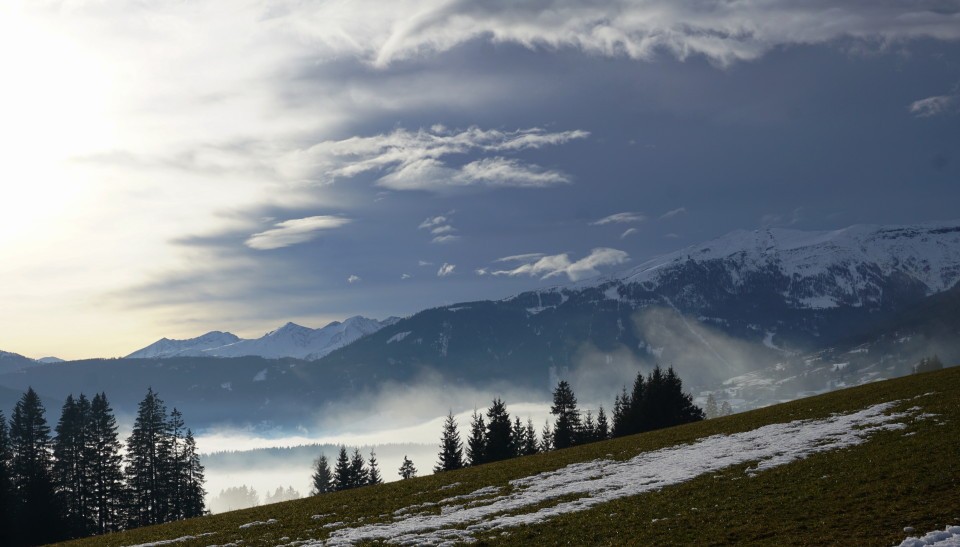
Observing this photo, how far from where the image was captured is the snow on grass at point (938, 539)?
71.3ft

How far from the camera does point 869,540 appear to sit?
76.0 feet

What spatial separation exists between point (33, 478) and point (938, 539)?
78572mm

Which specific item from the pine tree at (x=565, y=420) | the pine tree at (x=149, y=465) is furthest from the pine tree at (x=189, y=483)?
the pine tree at (x=565, y=420)

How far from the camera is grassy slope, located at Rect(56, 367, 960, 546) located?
83.7ft

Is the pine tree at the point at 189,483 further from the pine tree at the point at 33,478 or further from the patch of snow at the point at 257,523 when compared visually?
the patch of snow at the point at 257,523

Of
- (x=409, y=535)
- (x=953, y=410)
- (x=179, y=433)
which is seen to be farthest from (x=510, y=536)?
(x=179, y=433)

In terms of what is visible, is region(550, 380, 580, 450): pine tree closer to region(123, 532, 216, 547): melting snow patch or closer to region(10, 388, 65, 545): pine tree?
region(10, 388, 65, 545): pine tree

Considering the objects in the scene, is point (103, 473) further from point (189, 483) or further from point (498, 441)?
point (498, 441)

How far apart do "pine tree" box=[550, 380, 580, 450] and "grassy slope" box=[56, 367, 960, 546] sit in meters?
60.3

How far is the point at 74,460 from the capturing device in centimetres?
7825

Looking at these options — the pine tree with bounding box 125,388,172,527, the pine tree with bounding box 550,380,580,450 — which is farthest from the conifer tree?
the pine tree with bounding box 125,388,172,527

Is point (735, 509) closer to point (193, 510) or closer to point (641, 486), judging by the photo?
point (641, 486)

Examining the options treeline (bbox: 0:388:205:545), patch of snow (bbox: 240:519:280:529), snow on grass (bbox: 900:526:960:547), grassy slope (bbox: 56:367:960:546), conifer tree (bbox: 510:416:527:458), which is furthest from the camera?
conifer tree (bbox: 510:416:527:458)

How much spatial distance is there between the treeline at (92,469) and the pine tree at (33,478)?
9cm
